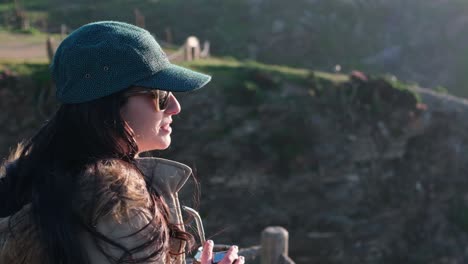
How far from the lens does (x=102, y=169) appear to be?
196cm

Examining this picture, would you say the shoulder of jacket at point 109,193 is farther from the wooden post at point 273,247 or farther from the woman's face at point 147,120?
the wooden post at point 273,247

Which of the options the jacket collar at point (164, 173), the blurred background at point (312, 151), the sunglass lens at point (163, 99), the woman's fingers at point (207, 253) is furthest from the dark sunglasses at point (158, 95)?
the blurred background at point (312, 151)

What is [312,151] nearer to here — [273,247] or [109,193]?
[273,247]

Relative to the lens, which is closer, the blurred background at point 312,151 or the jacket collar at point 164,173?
the jacket collar at point 164,173

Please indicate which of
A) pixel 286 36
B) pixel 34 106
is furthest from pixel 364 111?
pixel 286 36

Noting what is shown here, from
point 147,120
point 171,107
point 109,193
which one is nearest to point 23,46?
point 171,107

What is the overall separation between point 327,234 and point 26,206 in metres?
15.2

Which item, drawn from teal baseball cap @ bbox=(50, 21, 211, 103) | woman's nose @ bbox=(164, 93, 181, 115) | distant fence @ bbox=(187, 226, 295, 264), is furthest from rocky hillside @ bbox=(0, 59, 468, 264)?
teal baseball cap @ bbox=(50, 21, 211, 103)

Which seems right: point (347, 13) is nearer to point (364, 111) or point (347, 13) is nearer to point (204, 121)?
point (364, 111)

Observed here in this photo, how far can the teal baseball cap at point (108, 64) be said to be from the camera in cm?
209

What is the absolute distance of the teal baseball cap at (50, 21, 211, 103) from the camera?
2.09m

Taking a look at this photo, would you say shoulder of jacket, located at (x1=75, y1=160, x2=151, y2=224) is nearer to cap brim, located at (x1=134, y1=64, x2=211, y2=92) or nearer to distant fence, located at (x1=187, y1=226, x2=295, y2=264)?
cap brim, located at (x1=134, y1=64, x2=211, y2=92)

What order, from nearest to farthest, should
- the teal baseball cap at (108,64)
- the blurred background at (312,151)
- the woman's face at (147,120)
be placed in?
the teal baseball cap at (108,64), the woman's face at (147,120), the blurred background at (312,151)

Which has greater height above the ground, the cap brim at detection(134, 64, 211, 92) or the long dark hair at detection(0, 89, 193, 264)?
the cap brim at detection(134, 64, 211, 92)
